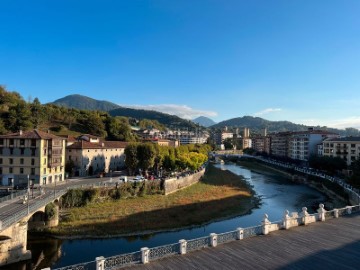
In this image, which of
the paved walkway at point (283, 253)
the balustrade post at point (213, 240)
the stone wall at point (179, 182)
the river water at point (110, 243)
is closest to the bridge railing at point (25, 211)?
the river water at point (110, 243)

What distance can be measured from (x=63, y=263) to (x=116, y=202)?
20818 mm

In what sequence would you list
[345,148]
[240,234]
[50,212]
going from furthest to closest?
[345,148] → [50,212] → [240,234]

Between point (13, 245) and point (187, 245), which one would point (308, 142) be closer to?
point (187, 245)

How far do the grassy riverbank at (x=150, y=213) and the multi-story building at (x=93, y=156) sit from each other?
25.7m

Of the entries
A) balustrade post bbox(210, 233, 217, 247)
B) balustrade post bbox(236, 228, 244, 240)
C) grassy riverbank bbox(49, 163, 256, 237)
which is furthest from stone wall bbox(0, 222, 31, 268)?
balustrade post bbox(236, 228, 244, 240)

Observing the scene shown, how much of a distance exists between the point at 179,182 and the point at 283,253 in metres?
48.1

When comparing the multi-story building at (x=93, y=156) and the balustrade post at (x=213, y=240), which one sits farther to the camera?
the multi-story building at (x=93, y=156)

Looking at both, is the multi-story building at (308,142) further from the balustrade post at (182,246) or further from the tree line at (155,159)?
the balustrade post at (182,246)

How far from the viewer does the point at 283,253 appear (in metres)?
19.7

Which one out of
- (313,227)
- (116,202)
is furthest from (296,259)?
(116,202)

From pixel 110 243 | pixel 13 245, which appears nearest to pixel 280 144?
pixel 110 243

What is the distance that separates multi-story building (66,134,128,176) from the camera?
7412 centimetres

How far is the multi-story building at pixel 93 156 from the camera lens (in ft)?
243

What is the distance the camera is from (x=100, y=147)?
80.4 meters
